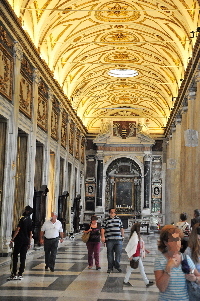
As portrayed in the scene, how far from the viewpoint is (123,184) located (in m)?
34.7

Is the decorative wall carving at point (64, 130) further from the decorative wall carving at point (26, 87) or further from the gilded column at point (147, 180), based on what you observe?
the gilded column at point (147, 180)

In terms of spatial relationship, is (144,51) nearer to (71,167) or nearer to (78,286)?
(71,167)

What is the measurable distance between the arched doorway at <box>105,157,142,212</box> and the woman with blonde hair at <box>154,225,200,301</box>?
3075cm

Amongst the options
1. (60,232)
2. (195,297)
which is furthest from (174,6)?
(195,297)

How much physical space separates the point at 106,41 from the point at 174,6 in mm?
6159

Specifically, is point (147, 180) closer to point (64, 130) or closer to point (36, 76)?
point (64, 130)

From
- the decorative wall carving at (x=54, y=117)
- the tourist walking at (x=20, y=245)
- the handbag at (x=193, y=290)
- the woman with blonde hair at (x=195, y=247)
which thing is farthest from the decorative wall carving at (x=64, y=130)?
the handbag at (x=193, y=290)

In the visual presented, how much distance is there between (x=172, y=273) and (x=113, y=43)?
803 inches

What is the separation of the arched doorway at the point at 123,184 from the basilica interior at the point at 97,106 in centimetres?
7

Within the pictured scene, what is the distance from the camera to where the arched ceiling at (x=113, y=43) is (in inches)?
704

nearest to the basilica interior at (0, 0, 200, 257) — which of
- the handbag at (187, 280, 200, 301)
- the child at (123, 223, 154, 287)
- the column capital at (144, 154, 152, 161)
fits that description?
the column capital at (144, 154, 152, 161)

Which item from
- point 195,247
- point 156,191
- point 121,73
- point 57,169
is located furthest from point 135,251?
point 156,191

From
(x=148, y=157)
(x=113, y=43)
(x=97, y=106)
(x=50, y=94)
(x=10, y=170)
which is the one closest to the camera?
(x=10, y=170)

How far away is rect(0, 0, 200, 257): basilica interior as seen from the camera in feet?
49.2
